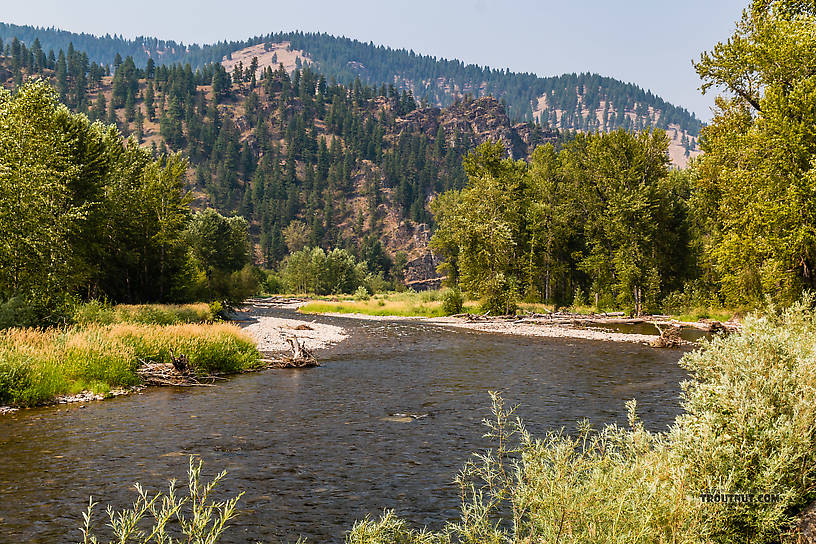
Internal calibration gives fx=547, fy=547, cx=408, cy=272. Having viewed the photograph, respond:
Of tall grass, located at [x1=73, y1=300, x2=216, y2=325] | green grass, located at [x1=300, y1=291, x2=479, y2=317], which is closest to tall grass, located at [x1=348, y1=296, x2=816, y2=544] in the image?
tall grass, located at [x1=73, y1=300, x2=216, y2=325]

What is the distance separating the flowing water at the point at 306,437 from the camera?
1066 centimetres

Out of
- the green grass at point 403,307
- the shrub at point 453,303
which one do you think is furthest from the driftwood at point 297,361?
the green grass at point 403,307

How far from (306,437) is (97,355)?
11.8 m

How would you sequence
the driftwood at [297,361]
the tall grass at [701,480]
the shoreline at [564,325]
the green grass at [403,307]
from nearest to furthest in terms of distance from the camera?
the tall grass at [701,480] → the driftwood at [297,361] → the shoreline at [564,325] → the green grass at [403,307]

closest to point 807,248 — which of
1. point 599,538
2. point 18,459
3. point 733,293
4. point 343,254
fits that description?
point 733,293

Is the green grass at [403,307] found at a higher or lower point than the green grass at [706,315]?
lower

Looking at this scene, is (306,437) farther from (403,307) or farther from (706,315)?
(403,307)

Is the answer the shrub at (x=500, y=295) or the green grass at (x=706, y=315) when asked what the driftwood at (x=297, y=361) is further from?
the green grass at (x=706, y=315)

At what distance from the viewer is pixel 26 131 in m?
30.4

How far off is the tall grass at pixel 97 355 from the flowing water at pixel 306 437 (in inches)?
66.1

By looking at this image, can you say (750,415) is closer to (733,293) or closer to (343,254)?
(733,293)

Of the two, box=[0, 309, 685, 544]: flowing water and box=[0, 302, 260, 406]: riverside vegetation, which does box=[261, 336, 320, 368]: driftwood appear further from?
box=[0, 302, 260, 406]: riverside vegetation

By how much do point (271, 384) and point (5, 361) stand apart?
9.62m

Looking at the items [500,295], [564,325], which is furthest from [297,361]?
[500,295]
